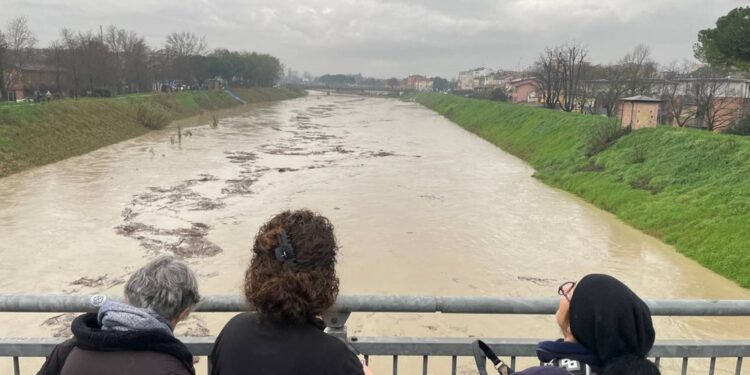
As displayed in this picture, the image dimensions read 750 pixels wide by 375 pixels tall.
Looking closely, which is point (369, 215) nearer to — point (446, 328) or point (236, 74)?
point (446, 328)

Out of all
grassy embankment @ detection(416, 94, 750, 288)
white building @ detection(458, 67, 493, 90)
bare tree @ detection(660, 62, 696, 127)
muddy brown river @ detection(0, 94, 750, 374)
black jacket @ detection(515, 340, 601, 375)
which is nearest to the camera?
black jacket @ detection(515, 340, 601, 375)

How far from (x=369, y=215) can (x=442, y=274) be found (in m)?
4.72

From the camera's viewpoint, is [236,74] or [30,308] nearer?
[30,308]

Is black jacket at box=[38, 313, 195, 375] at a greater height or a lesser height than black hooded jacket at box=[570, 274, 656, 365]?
lesser

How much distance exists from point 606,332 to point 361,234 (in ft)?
37.7

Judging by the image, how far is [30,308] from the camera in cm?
240

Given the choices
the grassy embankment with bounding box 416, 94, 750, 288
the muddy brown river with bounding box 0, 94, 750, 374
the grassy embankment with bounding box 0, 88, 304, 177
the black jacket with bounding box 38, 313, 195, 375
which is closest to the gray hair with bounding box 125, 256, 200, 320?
the black jacket with bounding box 38, 313, 195, 375

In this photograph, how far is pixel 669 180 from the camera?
15836mm

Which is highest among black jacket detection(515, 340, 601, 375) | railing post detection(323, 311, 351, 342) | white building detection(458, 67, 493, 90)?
white building detection(458, 67, 493, 90)

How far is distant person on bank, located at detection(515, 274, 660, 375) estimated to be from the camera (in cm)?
176

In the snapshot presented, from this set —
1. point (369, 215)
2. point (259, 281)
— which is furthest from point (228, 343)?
point (369, 215)

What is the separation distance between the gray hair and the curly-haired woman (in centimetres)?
24

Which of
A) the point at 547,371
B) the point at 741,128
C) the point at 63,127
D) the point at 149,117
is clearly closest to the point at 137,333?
the point at 547,371

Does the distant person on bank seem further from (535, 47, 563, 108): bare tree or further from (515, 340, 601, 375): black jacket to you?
(535, 47, 563, 108): bare tree
